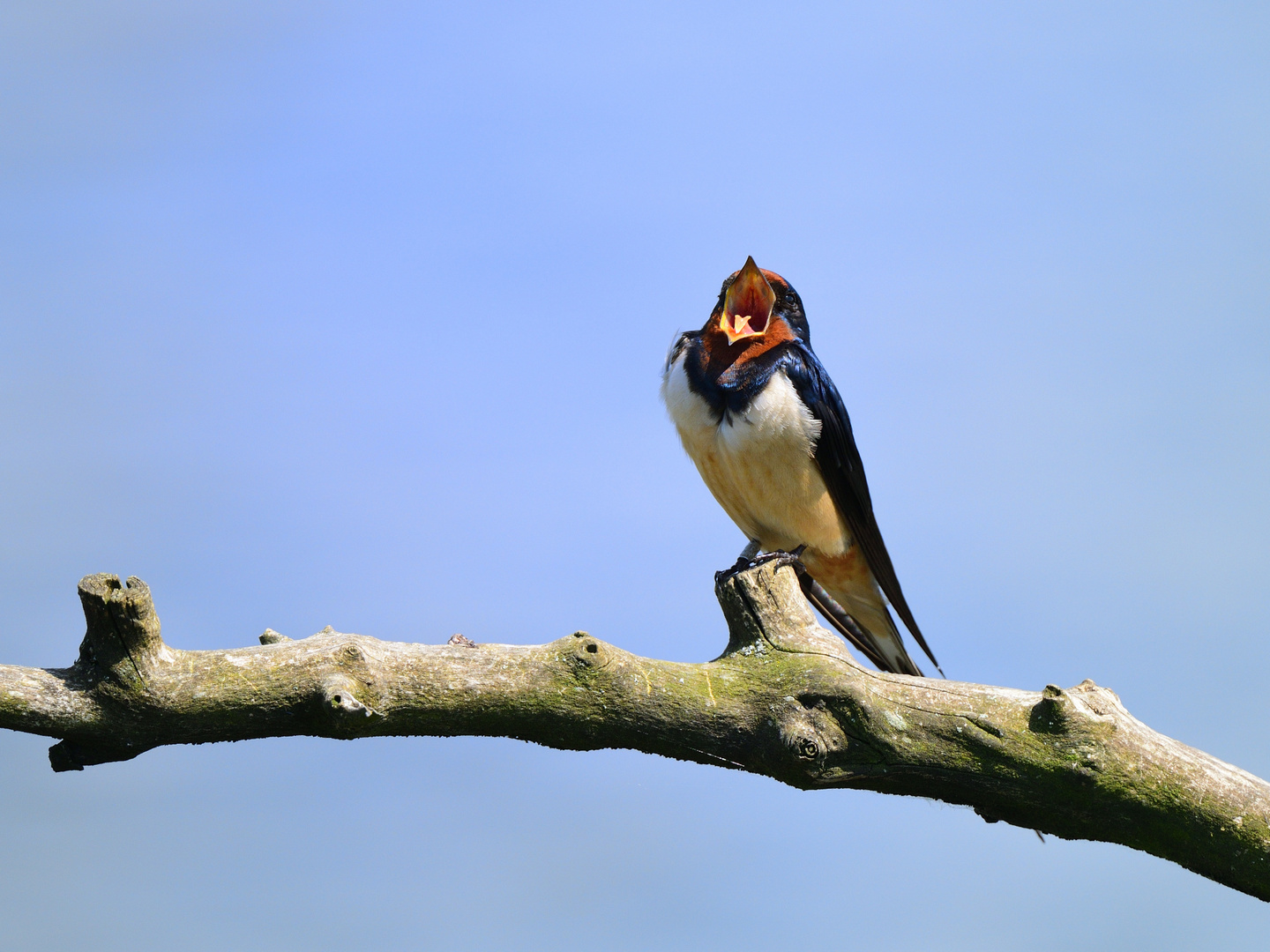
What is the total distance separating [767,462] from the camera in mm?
4574

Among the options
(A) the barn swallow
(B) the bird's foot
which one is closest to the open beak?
(A) the barn swallow

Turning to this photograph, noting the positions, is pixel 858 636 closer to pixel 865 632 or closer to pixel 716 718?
pixel 865 632

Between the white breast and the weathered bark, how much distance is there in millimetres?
1361

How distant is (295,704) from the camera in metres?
3.07

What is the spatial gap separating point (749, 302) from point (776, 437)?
74 cm

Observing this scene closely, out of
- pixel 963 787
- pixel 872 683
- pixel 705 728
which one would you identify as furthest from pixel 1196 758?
pixel 705 728

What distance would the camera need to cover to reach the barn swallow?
459 cm

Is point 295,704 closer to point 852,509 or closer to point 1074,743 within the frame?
point 1074,743

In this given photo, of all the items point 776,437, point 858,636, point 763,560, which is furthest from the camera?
point 858,636

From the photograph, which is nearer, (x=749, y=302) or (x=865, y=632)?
(x=749, y=302)

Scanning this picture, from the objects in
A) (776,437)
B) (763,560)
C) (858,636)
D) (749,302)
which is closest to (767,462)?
(776,437)

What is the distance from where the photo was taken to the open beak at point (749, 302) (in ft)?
15.9

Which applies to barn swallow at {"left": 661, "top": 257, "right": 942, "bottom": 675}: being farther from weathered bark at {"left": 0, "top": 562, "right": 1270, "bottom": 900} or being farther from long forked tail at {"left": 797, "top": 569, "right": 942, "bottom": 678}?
weathered bark at {"left": 0, "top": 562, "right": 1270, "bottom": 900}

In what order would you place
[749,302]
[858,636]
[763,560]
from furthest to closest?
[858,636] < [749,302] < [763,560]
